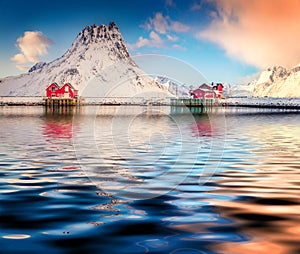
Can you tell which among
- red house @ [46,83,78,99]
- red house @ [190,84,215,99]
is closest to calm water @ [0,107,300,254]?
red house @ [190,84,215,99]

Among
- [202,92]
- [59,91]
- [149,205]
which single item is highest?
[202,92]

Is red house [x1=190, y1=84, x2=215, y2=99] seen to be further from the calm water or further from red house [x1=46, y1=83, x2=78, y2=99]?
the calm water

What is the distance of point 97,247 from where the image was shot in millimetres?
7926

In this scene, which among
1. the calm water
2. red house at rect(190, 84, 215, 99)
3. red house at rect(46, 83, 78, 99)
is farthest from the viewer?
red house at rect(46, 83, 78, 99)

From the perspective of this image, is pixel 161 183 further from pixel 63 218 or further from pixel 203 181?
pixel 63 218

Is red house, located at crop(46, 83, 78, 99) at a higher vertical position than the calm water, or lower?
higher

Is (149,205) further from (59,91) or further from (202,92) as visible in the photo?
(59,91)

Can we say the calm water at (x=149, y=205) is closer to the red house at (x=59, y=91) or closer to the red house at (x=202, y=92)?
the red house at (x=202, y=92)

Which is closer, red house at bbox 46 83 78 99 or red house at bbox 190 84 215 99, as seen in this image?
red house at bbox 190 84 215 99

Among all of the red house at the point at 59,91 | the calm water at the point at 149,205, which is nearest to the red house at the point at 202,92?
the red house at the point at 59,91

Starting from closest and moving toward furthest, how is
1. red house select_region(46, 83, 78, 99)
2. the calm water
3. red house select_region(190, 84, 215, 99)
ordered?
the calm water < red house select_region(190, 84, 215, 99) < red house select_region(46, 83, 78, 99)

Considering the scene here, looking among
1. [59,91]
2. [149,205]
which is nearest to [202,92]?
[59,91]

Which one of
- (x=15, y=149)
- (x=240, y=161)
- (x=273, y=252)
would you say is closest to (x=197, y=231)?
(x=273, y=252)

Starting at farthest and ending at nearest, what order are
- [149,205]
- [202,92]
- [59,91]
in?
[59,91] < [202,92] < [149,205]
